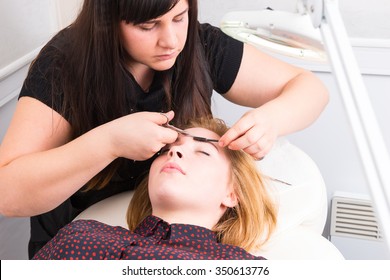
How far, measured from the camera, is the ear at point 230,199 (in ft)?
4.54

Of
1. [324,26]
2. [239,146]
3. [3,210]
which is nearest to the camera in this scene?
[324,26]

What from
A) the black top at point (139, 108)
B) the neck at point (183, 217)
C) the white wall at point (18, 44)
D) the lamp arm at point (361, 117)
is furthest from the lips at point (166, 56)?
the white wall at point (18, 44)

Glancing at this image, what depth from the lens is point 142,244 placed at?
125 cm

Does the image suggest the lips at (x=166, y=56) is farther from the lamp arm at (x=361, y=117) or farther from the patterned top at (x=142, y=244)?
the lamp arm at (x=361, y=117)

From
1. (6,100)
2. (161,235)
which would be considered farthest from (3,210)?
(6,100)

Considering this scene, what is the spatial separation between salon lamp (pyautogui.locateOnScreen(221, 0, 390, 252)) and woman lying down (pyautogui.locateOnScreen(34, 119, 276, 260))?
412 mm

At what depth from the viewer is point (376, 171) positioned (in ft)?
2.09

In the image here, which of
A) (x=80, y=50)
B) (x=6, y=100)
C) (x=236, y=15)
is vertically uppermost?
(x=236, y=15)

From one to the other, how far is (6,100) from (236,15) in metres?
1.13

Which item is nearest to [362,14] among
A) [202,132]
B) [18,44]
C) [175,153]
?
[202,132]

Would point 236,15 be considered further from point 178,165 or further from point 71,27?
point 71,27

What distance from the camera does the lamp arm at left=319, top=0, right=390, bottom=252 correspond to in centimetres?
62

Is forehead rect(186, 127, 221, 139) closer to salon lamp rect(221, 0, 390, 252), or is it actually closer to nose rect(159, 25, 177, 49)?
nose rect(159, 25, 177, 49)

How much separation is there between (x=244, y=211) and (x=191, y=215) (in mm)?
150
